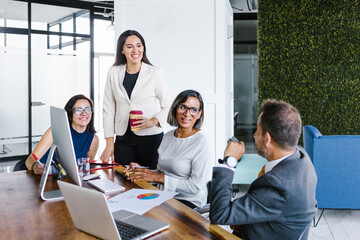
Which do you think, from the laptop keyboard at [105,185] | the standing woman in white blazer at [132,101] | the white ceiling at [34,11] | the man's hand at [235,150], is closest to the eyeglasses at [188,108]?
the standing woman in white blazer at [132,101]

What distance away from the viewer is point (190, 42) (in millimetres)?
4684

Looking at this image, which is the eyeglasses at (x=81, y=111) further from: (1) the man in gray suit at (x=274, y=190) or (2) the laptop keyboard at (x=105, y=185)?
(1) the man in gray suit at (x=274, y=190)

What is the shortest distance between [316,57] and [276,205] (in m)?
4.68

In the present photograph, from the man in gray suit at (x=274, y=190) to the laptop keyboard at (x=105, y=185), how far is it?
0.68m

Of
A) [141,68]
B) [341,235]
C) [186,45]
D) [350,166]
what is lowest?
[341,235]

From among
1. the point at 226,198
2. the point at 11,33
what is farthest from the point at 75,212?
the point at 11,33

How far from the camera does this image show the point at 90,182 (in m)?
2.21

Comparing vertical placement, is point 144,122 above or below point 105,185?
above

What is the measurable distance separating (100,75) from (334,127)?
6.63m

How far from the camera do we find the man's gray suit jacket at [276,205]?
144cm

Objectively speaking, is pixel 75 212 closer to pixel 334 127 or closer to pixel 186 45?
pixel 186 45

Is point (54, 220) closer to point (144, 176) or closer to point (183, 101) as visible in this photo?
point (144, 176)

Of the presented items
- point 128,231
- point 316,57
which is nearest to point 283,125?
point 128,231

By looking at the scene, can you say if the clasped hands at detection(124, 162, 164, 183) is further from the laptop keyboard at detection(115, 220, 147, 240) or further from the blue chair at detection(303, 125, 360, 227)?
the blue chair at detection(303, 125, 360, 227)
